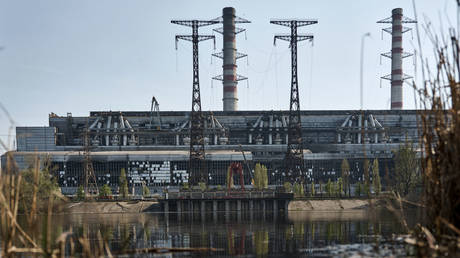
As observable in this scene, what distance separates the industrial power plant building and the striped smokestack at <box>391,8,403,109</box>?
0.92 feet

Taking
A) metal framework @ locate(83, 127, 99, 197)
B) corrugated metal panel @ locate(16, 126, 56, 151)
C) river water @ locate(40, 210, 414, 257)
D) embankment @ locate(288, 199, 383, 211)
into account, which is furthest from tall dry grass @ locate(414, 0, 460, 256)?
corrugated metal panel @ locate(16, 126, 56, 151)

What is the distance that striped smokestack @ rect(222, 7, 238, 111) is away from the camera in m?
143

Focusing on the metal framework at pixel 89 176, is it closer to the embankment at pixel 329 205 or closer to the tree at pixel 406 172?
the embankment at pixel 329 205

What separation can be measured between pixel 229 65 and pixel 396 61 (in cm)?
4810

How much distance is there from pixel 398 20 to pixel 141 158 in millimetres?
87971

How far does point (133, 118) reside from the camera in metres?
135

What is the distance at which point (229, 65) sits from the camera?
143 meters

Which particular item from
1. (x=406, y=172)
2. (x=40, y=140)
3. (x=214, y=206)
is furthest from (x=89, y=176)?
(x=406, y=172)

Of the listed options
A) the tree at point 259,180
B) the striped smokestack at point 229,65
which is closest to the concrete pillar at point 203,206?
the tree at point 259,180

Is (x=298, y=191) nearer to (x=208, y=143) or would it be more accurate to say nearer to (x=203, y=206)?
(x=203, y=206)

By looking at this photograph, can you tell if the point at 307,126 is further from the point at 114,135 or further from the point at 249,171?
the point at 114,135

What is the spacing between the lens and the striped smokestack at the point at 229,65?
14288 centimetres

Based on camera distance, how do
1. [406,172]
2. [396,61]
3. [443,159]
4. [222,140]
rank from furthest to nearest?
1. [396,61]
2. [222,140]
3. [406,172]
4. [443,159]

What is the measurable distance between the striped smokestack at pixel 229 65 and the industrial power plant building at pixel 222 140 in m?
0.29
